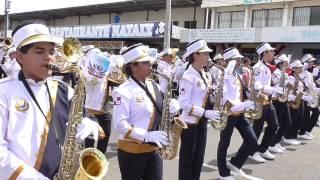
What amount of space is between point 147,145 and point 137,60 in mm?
847

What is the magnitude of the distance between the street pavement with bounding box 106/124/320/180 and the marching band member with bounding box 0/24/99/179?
3.57 m

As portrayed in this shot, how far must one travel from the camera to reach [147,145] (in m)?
3.98

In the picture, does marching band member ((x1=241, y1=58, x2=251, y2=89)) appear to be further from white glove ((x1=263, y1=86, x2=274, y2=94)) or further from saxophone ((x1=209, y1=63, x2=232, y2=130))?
saxophone ((x1=209, y1=63, x2=232, y2=130))

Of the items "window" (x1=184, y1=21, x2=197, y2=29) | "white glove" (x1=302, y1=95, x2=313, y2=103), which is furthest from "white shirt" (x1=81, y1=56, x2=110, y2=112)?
"window" (x1=184, y1=21, x2=197, y2=29)

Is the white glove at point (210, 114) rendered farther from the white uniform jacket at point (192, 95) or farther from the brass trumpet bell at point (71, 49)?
the brass trumpet bell at point (71, 49)

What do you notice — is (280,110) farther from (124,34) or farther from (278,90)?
(124,34)

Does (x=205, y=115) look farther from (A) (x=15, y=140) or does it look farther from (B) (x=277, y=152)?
(B) (x=277, y=152)

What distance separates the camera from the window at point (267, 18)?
91.5 ft

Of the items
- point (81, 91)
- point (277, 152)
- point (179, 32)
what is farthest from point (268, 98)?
point (179, 32)

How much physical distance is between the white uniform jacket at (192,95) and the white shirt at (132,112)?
110cm

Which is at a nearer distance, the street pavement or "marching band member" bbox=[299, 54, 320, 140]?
the street pavement

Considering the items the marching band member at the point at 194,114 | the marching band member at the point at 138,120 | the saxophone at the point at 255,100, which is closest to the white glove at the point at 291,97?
the saxophone at the point at 255,100

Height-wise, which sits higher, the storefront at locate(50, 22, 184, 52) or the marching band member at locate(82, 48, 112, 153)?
the storefront at locate(50, 22, 184, 52)

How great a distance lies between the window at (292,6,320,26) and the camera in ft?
85.1
